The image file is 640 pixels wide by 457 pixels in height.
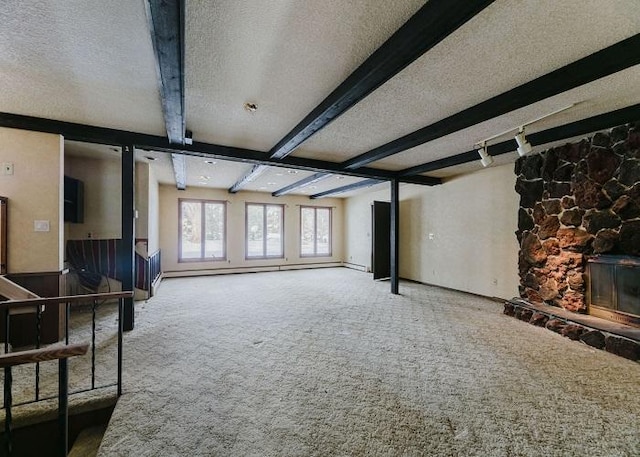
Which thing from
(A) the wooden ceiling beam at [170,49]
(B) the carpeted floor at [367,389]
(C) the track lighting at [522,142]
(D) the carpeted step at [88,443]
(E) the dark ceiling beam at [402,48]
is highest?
(E) the dark ceiling beam at [402,48]

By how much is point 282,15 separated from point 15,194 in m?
3.66

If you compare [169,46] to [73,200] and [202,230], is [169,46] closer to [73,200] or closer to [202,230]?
[73,200]

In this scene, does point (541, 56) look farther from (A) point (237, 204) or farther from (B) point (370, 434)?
(A) point (237, 204)

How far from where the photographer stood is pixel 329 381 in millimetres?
2408

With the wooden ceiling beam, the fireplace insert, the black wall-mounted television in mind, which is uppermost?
the wooden ceiling beam

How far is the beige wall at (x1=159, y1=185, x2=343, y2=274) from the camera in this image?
7594mm

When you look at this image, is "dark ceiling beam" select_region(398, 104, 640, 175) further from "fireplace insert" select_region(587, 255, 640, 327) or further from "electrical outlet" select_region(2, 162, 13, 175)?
"electrical outlet" select_region(2, 162, 13, 175)

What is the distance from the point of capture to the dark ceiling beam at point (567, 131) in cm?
289

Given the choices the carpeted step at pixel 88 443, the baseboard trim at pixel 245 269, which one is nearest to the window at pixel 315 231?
the baseboard trim at pixel 245 269

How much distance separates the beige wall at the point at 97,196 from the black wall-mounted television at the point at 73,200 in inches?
11.0

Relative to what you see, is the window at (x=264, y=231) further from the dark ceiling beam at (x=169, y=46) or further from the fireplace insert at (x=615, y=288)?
the fireplace insert at (x=615, y=288)

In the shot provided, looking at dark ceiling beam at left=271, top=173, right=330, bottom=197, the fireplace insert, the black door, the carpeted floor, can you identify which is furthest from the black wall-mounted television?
the fireplace insert

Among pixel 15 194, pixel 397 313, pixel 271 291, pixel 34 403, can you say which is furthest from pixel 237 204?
pixel 34 403

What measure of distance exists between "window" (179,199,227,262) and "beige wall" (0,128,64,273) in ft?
15.2
